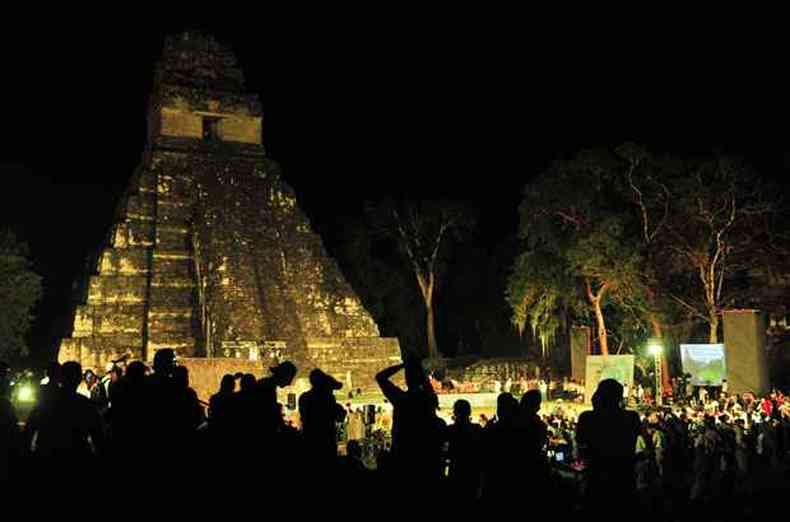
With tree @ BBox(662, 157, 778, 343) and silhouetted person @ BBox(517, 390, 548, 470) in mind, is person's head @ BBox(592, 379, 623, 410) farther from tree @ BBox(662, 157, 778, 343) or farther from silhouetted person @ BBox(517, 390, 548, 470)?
tree @ BBox(662, 157, 778, 343)

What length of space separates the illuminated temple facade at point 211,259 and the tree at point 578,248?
9.30 meters

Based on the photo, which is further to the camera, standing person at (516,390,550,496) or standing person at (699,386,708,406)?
standing person at (699,386,708,406)

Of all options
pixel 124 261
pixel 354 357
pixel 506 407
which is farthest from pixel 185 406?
pixel 124 261

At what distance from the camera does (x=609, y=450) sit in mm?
6000

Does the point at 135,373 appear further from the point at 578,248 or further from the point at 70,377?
the point at 578,248

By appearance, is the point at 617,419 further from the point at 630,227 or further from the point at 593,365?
the point at 630,227

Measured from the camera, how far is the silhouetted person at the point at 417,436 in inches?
239

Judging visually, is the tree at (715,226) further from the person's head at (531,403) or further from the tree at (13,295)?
the tree at (13,295)

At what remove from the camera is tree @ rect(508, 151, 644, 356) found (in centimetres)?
3131

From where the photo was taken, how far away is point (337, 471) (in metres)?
6.43

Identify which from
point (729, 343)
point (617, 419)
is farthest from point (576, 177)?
point (617, 419)

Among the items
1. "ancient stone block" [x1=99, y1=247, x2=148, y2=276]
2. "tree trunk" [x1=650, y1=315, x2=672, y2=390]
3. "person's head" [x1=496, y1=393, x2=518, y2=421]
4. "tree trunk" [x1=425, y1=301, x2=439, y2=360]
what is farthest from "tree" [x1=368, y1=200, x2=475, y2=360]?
"person's head" [x1=496, y1=393, x2=518, y2=421]

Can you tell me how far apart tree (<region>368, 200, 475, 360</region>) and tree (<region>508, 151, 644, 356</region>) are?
10737mm

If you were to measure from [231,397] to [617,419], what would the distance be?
3.10 meters
